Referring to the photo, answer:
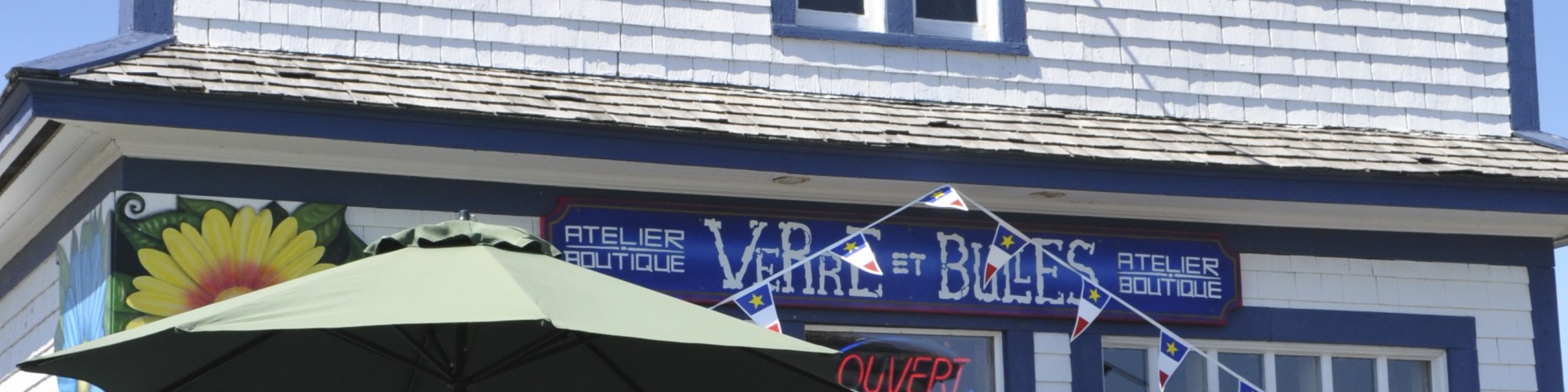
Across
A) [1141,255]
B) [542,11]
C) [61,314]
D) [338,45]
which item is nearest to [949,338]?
[1141,255]

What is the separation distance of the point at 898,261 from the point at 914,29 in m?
1.33

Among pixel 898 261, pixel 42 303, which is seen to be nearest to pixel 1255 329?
pixel 898 261

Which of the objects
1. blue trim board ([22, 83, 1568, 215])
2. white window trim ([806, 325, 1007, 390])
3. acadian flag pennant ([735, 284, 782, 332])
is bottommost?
white window trim ([806, 325, 1007, 390])

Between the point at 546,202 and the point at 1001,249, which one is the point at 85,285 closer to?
the point at 546,202

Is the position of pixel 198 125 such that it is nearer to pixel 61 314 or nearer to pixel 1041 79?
pixel 61 314

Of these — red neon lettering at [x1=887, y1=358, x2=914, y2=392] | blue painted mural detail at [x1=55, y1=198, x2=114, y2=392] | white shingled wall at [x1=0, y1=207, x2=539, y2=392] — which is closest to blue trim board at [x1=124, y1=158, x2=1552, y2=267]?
white shingled wall at [x1=0, y1=207, x2=539, y2=392]

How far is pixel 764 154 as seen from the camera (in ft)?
27.8

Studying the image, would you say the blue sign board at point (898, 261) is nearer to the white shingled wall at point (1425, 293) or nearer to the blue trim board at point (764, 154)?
the white shingled wall at point (1425, 293)

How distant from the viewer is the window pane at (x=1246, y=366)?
31.5ft

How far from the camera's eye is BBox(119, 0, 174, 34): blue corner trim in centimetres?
834

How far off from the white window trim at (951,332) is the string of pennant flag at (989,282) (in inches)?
9.4

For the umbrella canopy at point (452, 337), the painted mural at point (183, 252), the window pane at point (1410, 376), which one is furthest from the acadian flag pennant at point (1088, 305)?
the painted mural at point (183, 252)

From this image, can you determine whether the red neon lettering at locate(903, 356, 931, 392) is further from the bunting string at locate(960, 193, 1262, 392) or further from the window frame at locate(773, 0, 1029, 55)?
the window frame at locate(773, 0, 1029, 55)

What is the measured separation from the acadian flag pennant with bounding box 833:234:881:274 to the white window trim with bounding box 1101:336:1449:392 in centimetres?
133
